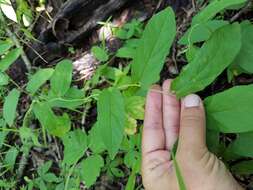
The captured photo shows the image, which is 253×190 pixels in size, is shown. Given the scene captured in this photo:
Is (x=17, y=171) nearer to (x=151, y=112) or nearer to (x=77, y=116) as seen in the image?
(x=77, y=116)

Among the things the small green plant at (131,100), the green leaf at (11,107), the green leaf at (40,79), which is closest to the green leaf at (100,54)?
the small green plant at (131,100)

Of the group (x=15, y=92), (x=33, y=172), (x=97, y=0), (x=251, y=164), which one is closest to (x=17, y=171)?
(x=33, y=172)

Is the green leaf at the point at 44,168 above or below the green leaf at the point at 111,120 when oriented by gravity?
below

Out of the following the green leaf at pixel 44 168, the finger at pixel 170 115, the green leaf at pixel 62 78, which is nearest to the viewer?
the finger at pixel 170 115

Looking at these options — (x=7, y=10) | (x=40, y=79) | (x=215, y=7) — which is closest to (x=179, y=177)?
(x=215, y=7)

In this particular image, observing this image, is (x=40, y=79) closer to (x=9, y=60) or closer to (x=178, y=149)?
(x=9, y=60)

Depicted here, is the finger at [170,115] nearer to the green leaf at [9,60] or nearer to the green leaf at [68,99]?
the green leaf at [68,99]
